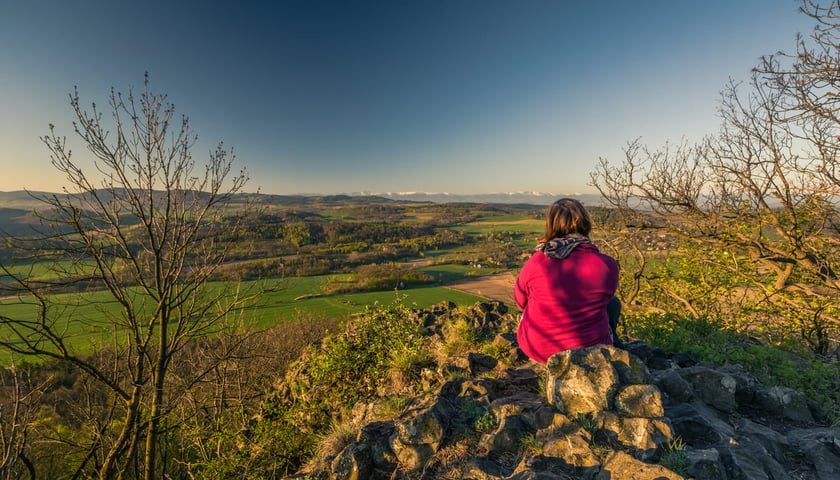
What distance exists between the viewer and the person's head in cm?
360

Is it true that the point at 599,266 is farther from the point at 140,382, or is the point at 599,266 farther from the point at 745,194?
the point at 140,382

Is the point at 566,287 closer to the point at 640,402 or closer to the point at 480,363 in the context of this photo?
the point at 640,402

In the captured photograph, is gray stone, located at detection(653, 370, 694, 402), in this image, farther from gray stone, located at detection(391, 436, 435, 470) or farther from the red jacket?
gray stone, located at detection(391, 436, 435, 470)

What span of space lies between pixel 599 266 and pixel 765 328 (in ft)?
34.6

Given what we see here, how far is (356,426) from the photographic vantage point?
4512 mm

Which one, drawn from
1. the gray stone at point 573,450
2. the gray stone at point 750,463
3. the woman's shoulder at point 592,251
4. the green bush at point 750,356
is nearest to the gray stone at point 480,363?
the gray stone at point 573,450

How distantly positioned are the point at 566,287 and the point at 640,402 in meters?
1.26

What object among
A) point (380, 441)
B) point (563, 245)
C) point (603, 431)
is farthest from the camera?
point (380, 441)

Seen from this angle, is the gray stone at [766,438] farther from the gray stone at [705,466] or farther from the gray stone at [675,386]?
the gray stone at [705,466]

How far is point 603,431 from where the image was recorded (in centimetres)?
292

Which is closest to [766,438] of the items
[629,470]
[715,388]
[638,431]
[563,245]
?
[715,388]

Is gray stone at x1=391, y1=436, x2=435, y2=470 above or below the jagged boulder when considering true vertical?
below

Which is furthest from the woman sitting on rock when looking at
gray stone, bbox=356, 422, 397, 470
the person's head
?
gray stone, bbox=356, 422, 397, 470

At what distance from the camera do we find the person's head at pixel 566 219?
3.60 m
